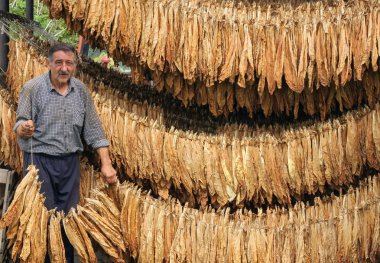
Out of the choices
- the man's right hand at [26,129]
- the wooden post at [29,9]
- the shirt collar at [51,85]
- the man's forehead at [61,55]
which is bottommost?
the man's right hand at [26,129]

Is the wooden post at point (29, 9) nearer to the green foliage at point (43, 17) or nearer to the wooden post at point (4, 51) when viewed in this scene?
the wooden post at point (4, 51)

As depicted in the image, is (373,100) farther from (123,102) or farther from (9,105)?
(9,105)

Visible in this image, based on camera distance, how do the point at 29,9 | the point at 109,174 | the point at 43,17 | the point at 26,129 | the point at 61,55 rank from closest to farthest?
the point at 26,129 → the point at 61,55 → the point at 109,174 → the point at 29,9 → the point at 43,17

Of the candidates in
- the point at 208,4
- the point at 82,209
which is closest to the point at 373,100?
the point at 208,4

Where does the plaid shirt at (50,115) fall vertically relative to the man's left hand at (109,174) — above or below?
above

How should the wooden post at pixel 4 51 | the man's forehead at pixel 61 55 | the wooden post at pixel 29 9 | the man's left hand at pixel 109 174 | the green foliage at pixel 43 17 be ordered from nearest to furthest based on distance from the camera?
1. the man's forehead at pixel 61 55
2. the man's left hand at pixel 109 174
3. the wooden post at pixel 4 51
4. the wooden post at pixel 29 9
5. the green foliage at pixel 43 17

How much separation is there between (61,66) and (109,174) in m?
0.70

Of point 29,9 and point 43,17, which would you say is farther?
point 43,17

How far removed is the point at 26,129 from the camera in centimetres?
429

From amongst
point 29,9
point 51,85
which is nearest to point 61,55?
point 51,85

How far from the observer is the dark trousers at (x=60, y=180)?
4496 mm

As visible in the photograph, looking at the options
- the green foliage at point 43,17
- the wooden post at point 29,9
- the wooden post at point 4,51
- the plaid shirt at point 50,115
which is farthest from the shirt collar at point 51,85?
the green foliage at point 43,17

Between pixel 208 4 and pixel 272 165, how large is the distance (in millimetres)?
1147

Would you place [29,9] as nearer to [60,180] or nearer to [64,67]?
[64,67]
